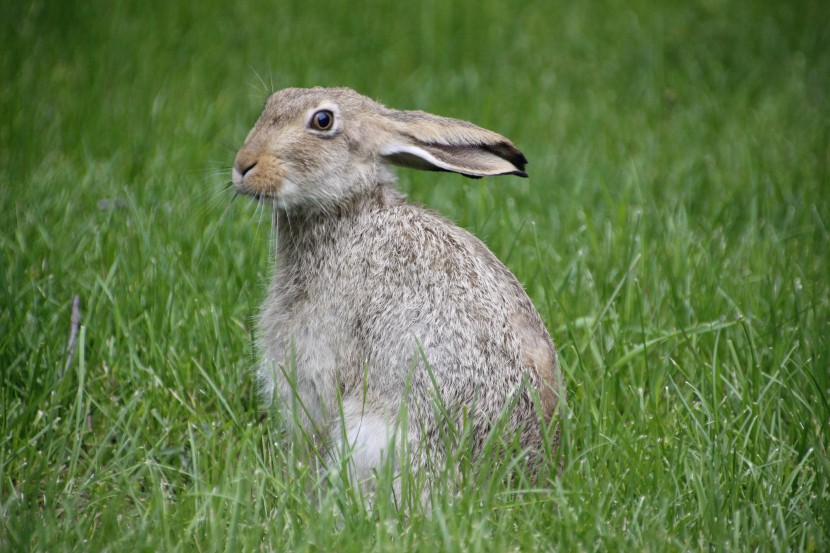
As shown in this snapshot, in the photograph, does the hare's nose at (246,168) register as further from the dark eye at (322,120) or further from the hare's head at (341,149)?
the dark eye at (322,120)

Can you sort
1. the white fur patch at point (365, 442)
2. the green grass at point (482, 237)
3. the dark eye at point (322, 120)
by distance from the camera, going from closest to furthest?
the green grass at point (482, 237), the white fur patch at point (365, 442), the dark eye at point (322, 120)

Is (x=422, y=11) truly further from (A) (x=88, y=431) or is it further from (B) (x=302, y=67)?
(A) (x=88, y=431)

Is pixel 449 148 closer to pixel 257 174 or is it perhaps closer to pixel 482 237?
pixel 257 174

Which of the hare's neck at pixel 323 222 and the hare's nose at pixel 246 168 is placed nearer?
the hare's nose at pixel 246 168

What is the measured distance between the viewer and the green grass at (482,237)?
130 inches

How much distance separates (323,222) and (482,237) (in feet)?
4.51

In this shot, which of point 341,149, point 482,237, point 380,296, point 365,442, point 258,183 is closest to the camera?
point 365,442

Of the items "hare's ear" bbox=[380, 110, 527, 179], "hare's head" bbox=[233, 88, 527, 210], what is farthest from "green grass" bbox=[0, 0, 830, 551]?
"hare's ear" bbox=[380, 110, 527, 179]

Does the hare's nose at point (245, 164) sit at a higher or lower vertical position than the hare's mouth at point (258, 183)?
higher

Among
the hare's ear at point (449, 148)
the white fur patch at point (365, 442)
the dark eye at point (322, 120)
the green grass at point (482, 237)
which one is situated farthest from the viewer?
the dark eye at point (322, 120)

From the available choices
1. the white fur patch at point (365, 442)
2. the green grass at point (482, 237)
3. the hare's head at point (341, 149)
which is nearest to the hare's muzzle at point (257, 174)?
the hare's head at point (341, 149)

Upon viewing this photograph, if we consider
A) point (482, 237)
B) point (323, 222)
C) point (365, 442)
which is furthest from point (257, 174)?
point (482, 237)

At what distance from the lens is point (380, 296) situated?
3719 millimetres

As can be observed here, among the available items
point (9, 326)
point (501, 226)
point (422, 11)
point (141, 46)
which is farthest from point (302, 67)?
point (9, 326)
